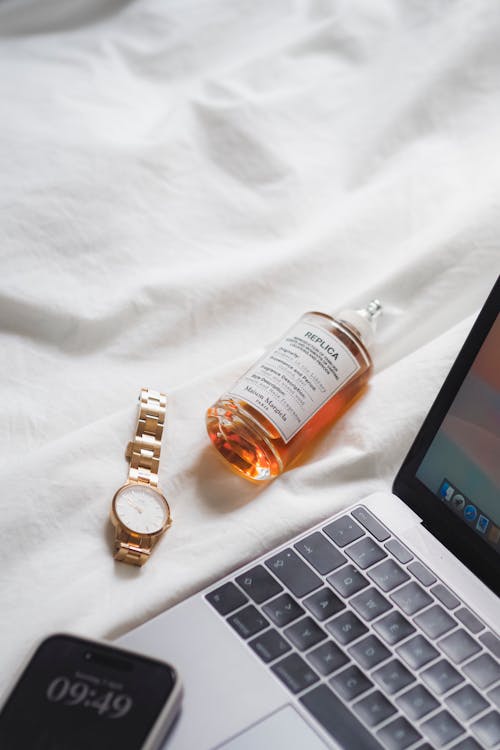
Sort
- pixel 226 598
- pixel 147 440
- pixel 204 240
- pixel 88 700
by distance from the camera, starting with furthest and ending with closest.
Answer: pixel 204 240, pixel 147 440, pixel 226 598, pixel 88 700

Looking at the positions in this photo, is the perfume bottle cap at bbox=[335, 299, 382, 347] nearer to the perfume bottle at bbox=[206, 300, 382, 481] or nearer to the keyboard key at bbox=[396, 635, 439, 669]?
the perfume bottle at bbox=[206, 300, 382, 481]

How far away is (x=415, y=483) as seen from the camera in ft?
2.16

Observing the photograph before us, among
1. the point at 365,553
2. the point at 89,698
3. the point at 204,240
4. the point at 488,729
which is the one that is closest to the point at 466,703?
the point at 488,729

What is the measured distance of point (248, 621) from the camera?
22.8 inches

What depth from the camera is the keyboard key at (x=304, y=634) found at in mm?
572

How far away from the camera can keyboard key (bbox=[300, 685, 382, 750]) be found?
1.72 feet

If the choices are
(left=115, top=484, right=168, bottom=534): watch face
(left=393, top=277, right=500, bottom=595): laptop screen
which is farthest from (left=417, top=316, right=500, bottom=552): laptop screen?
(left=115, top=484, right=168, bottom=534): watch face

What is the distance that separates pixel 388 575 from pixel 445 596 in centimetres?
4

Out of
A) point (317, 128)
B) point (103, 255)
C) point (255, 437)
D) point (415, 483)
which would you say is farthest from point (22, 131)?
point (415, 483)

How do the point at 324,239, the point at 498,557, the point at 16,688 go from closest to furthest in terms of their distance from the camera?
the point at 16,688
the point at 498,557
the point at 324,239

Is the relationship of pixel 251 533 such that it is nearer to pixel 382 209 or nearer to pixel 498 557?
pixel 498 557

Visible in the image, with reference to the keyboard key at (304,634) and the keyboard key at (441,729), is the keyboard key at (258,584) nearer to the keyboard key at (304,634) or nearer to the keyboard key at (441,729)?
the keyboard key at (304,634)

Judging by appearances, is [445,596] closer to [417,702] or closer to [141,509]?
[417,702]

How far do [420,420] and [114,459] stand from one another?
253mm
